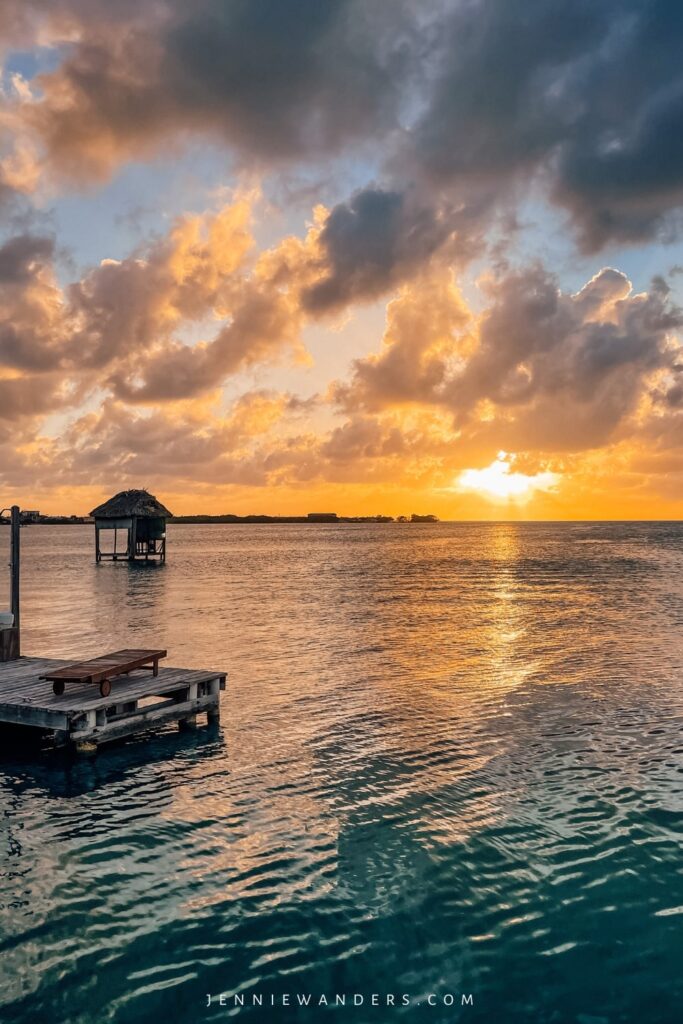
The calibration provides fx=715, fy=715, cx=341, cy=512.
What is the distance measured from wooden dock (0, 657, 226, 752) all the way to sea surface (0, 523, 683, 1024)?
529 mm

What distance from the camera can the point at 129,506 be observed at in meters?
73.1

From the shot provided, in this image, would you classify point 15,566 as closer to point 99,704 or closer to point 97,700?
point 97,700

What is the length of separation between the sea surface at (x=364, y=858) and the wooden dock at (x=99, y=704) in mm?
529

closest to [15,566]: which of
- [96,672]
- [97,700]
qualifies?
[96,672]

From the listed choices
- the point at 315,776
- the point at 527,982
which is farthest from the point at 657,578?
the point at 527,982

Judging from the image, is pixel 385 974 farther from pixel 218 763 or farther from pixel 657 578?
pixel 657 578

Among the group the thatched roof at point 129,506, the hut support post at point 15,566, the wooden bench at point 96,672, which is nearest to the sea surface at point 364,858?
the wooden bench at point 96,672

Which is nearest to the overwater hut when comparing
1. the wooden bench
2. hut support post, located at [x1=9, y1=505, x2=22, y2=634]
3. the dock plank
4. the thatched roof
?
the thatched roof

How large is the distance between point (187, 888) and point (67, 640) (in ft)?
68.9

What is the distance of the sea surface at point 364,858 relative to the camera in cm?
693

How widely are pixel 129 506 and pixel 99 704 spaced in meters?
62.2

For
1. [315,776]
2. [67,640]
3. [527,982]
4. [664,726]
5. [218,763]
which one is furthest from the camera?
[67,640]

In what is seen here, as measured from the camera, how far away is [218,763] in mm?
13305

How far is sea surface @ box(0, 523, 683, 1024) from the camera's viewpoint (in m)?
6.93
